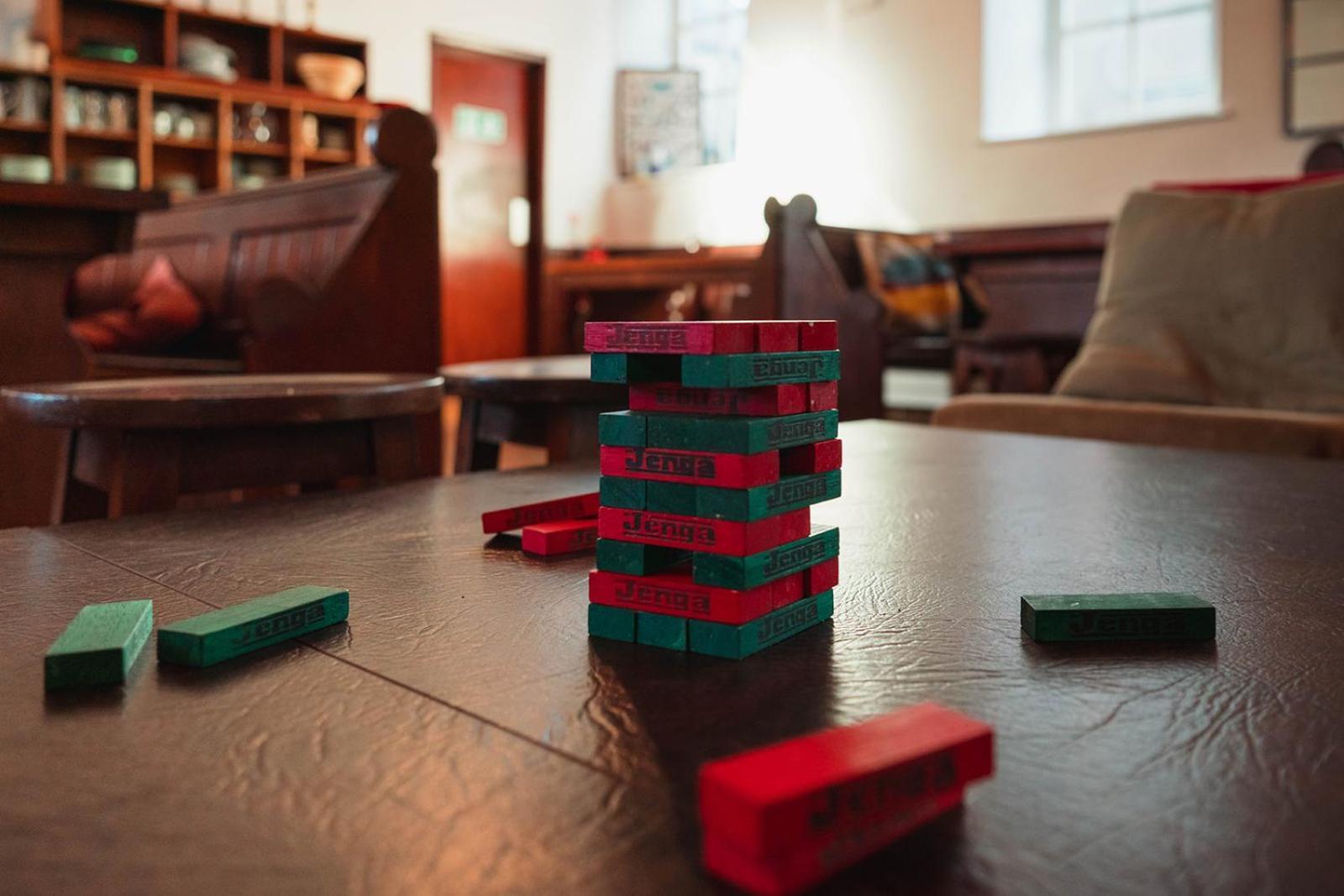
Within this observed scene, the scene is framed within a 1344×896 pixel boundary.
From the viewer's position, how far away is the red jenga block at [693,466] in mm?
585

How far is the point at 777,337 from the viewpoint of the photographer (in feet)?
2.00

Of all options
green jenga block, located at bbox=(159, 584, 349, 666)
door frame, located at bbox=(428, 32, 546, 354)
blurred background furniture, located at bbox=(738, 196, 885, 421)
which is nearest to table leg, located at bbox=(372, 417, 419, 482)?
green jenga block, located at bbox=(159, 584, 349, 666)

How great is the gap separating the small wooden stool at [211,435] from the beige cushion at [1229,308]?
1865 mm

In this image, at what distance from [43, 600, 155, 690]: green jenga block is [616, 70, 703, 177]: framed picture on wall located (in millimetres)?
8008

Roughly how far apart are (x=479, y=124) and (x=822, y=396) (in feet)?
25.4

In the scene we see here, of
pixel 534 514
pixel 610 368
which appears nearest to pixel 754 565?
pixel 610 368

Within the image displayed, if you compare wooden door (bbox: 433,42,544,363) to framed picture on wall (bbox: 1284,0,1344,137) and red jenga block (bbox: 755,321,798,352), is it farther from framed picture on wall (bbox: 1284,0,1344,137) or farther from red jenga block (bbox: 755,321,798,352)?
red jenga block (bbox: 755,321,798,352)

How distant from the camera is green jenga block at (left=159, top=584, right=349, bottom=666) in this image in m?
0.60

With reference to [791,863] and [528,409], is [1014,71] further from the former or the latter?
[791,863]

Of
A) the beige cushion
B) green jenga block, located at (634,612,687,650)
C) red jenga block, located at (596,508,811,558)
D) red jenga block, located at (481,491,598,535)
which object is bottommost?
green jenga block, located at (634,612,687,650)

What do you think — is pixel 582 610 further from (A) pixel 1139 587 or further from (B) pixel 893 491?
(B) pixel 893 491

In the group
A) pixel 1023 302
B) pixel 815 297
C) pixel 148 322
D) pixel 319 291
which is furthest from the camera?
pixel 1023 302

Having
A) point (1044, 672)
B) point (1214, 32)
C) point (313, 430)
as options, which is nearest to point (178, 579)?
point (1044, 672)

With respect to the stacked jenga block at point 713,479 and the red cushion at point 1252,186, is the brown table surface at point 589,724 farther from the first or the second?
the red cushion at point 1252,186
